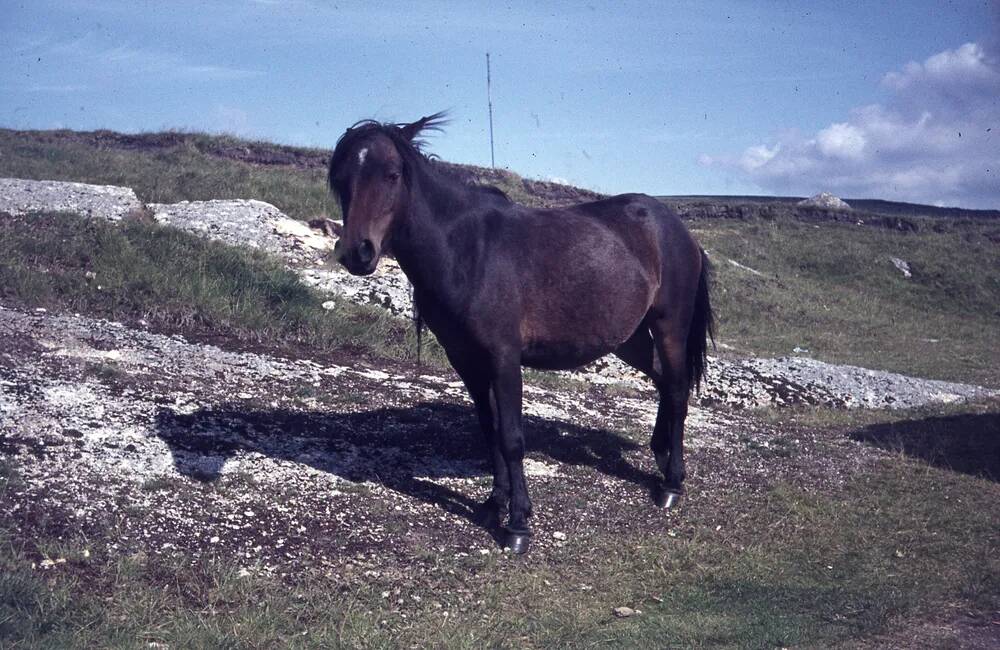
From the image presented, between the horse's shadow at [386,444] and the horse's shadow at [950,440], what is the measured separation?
102 inches

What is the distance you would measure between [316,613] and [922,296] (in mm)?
23111

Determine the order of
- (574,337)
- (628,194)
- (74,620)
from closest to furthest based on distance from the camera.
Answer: (74,620), (574,337), (628,194)

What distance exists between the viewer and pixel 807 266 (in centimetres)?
2511

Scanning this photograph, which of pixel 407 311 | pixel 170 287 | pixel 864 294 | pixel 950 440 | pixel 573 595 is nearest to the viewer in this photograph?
pixel 573 595

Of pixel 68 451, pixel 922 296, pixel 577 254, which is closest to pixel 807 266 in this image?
pixel 922 296

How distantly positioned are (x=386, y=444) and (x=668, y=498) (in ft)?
6.83

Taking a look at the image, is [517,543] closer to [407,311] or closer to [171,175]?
[407,311]

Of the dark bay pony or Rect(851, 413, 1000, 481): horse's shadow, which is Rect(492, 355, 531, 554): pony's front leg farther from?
Rect(851, 413, 1000, 481): horse's shadow

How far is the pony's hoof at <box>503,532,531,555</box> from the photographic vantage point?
5184 mm

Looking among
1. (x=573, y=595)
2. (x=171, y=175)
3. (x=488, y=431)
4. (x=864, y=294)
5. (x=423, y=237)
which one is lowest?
(x=573, y=595)

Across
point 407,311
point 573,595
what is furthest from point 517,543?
point 407,311

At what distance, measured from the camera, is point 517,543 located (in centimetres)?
520

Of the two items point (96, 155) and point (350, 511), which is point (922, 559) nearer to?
point (350, 511)

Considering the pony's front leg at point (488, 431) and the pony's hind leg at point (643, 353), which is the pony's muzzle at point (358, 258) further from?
the pony's hind leg at point (643, 353)
